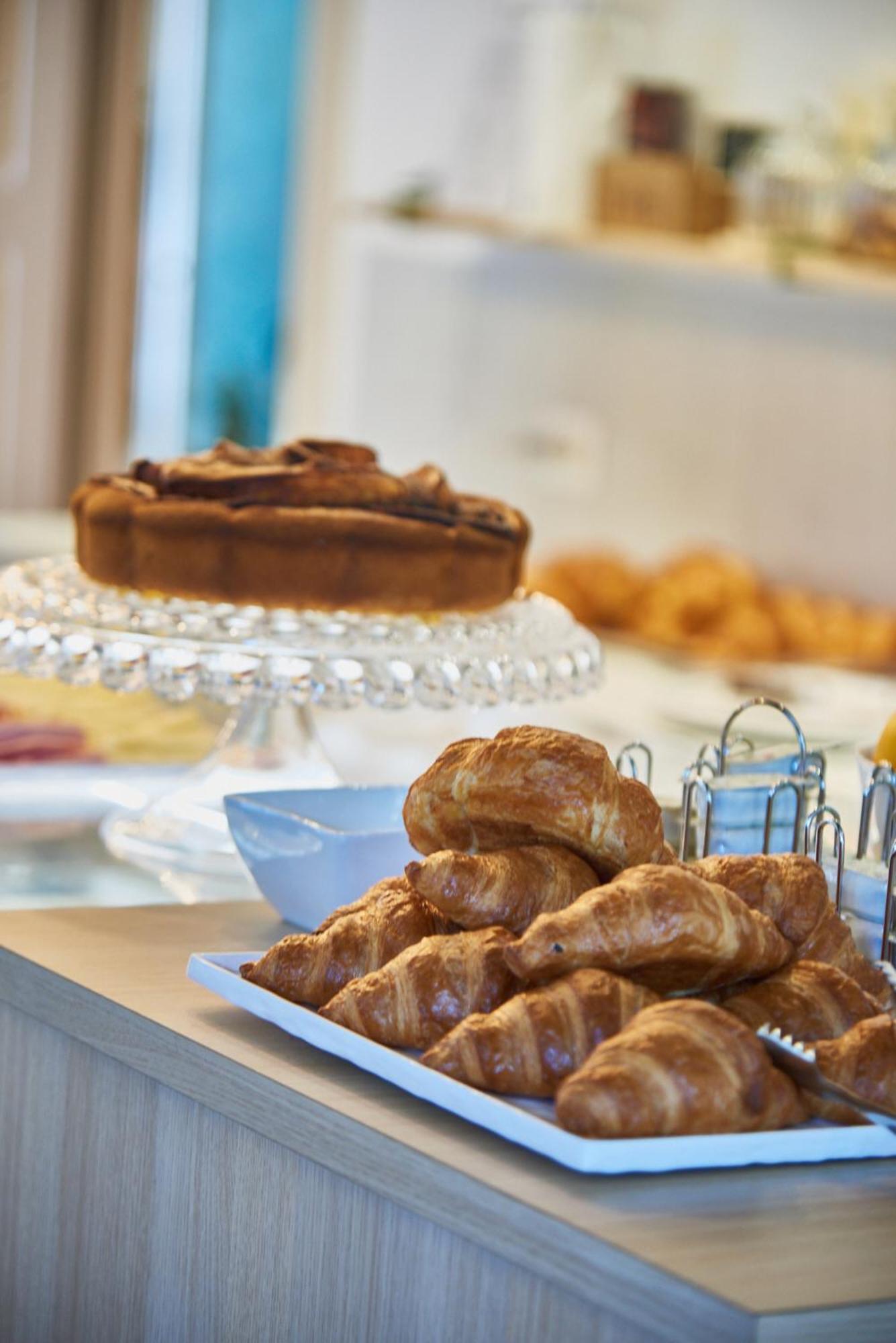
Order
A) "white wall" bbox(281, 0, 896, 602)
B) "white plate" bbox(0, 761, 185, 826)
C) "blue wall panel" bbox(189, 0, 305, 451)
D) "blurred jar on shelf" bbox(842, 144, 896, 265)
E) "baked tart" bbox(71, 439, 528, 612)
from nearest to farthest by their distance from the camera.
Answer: "baked tart" bbox(71, 439, 528, 612)
"white plate" bbox(0, 761, 185, 826)
"blurred jar on shelf" bbox(842, 144, 896, 265)
"white wall" bbox(281, 0, 896, 602)
"blue wall panel" bbox(189, 0, 305, 451)

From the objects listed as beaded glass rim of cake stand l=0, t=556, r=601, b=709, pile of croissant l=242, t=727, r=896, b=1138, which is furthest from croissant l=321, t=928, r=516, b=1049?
beaded glass rim of cake stand l=0, t=556, r=601, b=709

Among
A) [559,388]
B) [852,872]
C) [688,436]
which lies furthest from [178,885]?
[559,388]

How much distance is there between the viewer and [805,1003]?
29.5 inches

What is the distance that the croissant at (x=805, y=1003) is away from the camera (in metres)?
0.74

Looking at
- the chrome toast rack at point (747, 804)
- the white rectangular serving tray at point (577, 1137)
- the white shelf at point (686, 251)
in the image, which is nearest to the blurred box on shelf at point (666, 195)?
the white shelf at point (686, 251)

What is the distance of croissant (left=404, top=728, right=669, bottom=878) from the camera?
30.8 inches

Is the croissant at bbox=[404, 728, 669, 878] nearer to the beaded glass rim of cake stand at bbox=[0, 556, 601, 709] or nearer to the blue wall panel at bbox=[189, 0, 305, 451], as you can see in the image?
the beaded glass rim of cake stand at bbox=[0, 556, 601, 709]

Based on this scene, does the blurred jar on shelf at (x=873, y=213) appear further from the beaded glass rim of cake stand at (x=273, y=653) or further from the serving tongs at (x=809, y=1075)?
the serving tongs at (x=809, y=1075)

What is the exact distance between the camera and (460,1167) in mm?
680

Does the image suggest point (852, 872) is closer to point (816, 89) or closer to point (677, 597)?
point (677, 597)

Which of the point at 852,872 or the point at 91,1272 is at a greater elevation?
the point at 852,872

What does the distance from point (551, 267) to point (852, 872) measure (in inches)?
112

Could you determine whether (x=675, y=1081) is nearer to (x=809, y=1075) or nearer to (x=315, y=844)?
(x=809, y=1075)

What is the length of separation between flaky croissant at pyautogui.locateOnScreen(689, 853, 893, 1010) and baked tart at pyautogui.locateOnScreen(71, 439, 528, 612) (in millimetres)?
499
